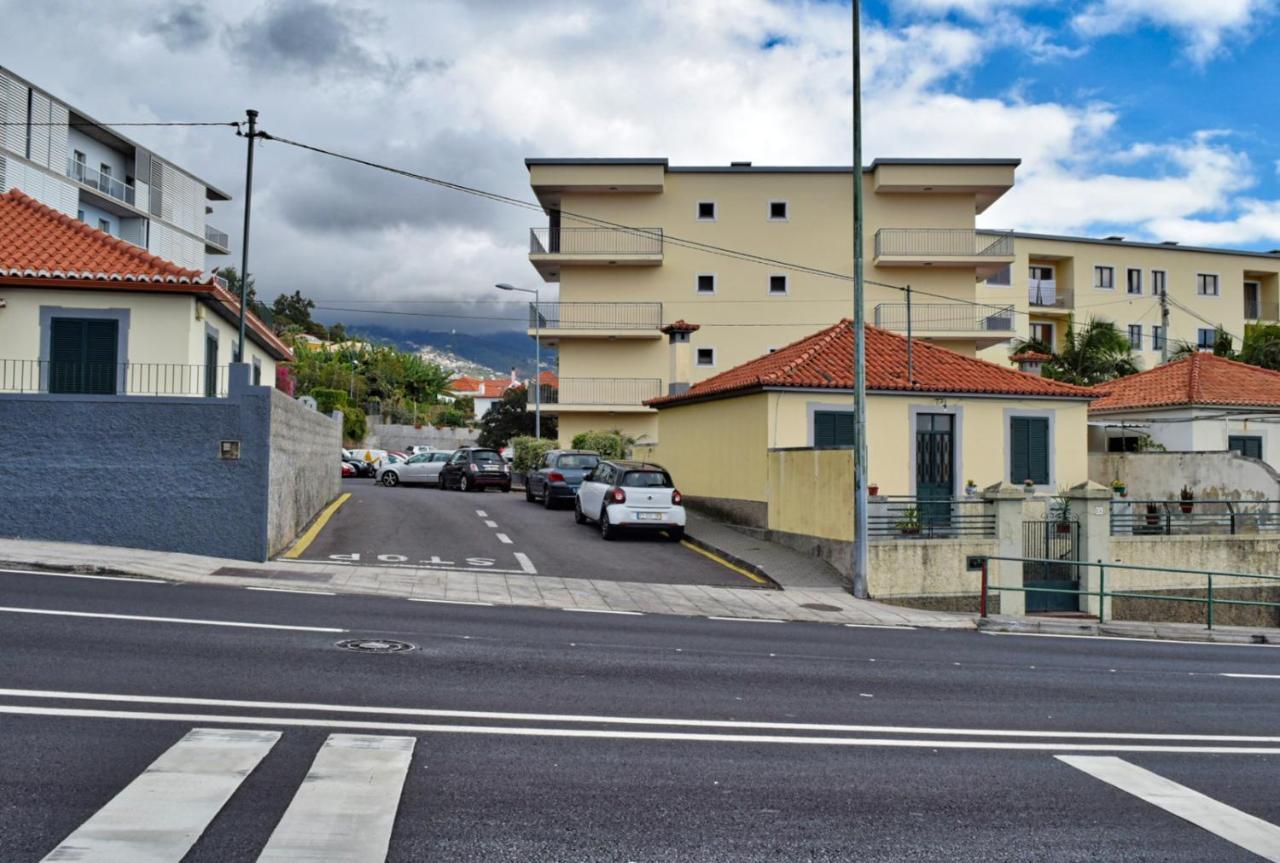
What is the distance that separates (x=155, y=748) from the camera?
253 inches

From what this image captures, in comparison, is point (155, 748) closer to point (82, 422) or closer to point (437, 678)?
point (437, 678)

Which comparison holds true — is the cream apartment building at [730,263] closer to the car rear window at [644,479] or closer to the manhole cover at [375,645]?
the car rear window at [644,479]

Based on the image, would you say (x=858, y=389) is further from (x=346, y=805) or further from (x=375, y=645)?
(x=346, y=805)

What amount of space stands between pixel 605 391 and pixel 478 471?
10730 millimetres

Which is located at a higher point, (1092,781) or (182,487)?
(182,487)

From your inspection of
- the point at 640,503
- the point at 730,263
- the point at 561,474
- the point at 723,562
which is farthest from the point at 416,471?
the point at 723,562

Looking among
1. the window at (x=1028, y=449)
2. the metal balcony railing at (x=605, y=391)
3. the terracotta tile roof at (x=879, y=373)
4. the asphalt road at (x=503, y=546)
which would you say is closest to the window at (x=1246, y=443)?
the terracotta tile roof at (x=879, y=373)

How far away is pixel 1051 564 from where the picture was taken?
20422mm

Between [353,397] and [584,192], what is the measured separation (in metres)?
35.7

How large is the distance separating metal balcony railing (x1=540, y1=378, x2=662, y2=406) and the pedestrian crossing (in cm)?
4025

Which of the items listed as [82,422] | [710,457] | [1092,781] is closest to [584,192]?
[710,457]

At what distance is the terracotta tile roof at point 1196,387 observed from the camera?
31.1m

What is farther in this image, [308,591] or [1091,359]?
[1091,359]

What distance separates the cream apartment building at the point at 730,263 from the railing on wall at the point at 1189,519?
25.0 metres
